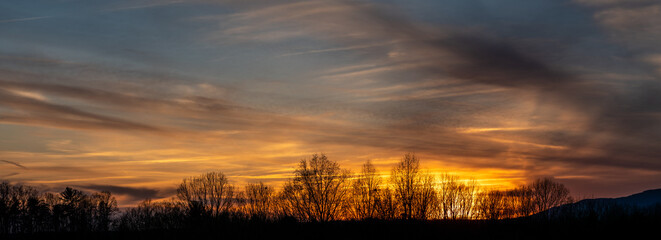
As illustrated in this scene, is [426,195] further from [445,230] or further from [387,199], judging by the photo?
[445,230]

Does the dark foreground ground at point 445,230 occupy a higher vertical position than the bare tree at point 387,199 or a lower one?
lower

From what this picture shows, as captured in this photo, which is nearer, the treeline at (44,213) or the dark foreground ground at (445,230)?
the dark foreground ground at (445,230)

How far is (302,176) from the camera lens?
11825 centimetres

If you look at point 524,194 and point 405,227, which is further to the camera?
point 524,194

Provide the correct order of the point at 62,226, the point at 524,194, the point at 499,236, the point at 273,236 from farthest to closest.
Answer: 1. the point at 62,226
2. the point at 524,194
3. the point at 273,236
4. the point at 499,236

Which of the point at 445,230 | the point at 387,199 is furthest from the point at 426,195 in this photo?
the point at 445,230

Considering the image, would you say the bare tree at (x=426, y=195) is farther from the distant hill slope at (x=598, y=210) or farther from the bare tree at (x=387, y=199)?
the distant hill slope at (x=598, y=210)

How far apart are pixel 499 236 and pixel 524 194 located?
93.3 m

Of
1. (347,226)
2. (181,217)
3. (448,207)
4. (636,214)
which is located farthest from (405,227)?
(181,217)

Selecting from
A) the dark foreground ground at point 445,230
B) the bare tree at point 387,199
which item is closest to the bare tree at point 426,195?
the bare tree at point 387,199

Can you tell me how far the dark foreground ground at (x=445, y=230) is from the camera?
94.4 feet

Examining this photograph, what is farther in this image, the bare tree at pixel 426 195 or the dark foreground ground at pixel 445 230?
the bare tree at pixel 426 195

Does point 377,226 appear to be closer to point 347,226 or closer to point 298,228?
point 347,226

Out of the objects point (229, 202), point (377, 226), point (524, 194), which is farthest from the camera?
point (229, 202)
